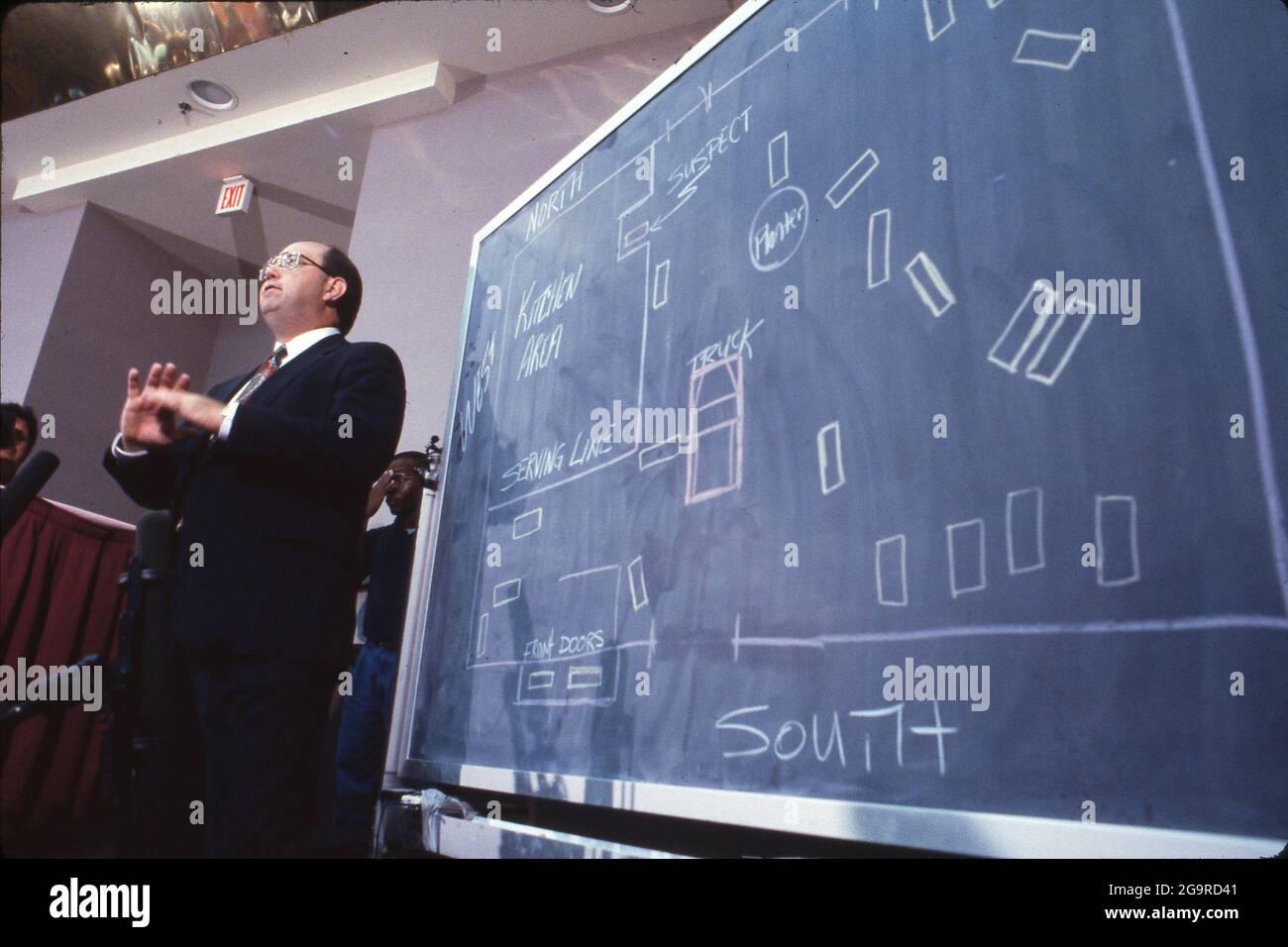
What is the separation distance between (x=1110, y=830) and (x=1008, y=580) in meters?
0.22

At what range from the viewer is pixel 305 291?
1660mm

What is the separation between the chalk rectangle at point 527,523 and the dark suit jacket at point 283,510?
→ 0.93ft

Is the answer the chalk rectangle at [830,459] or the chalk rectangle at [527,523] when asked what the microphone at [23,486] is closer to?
the chalk rectangle at [527,523]

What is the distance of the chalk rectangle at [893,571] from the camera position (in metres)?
0.90

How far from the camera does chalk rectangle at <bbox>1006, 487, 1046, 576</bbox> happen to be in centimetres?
80

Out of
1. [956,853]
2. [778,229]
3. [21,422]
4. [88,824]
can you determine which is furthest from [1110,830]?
[21,422]

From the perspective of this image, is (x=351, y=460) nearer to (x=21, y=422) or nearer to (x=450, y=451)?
(x=450, y=451)

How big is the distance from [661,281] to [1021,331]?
2.26 feet

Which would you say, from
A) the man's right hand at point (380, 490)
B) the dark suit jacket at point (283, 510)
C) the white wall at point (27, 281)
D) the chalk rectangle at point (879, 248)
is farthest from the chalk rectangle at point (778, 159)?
the white wall at point (27, 281)

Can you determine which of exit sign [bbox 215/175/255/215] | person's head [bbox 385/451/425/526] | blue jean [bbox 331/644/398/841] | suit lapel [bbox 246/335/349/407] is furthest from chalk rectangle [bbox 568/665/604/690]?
exit sign [bbox 215/175/255/215]

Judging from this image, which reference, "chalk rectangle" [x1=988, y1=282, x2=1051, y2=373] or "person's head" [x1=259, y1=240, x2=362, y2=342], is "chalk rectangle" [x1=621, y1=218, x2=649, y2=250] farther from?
Result: "chalk rectangle" [x1=988, y1=282, x2=1051, y2=373]

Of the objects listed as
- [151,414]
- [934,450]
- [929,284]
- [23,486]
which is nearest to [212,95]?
[151,414]

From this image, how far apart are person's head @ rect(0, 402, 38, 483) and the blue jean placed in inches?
63.3

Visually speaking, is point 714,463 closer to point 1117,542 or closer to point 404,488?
point 1117,542
